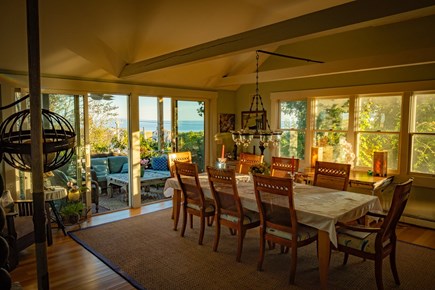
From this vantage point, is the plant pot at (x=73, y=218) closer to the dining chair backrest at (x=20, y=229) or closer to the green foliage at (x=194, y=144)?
the dining chair backrest at (x=20, y=229)

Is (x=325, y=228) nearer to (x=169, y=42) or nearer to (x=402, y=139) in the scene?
(x=402, y=139)

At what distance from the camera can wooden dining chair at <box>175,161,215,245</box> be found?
3.96 metres

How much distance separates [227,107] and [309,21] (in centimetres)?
442

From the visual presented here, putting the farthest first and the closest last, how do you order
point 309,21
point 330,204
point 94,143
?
point 94,143
point 330,204
point 309,21

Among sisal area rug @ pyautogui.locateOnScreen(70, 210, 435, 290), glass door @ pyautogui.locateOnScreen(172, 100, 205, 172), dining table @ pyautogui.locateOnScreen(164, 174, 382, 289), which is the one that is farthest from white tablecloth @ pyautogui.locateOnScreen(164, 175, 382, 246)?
glass door @ pyautogui.locateOnScreen(172, 100, 205, 172)

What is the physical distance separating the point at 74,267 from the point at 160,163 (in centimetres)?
355

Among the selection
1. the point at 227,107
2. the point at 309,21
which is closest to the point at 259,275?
the point at 309,21

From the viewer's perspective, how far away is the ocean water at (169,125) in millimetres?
6090

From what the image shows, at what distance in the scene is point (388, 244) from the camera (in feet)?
9.75

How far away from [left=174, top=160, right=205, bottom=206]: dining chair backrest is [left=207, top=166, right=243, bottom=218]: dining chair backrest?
270mm

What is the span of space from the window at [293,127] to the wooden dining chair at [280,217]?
3.10m

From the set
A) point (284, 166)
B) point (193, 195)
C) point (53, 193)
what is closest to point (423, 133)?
point (284, 166)

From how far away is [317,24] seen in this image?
8.62ft

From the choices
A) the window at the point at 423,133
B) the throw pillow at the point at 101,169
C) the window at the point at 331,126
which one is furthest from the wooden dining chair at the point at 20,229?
the window at the point at 423,133
